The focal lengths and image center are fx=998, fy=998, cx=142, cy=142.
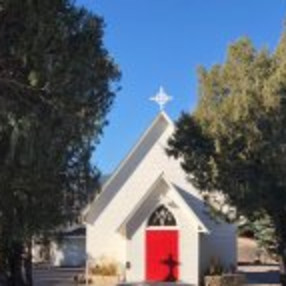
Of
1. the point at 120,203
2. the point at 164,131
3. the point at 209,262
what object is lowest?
the point at 209,262

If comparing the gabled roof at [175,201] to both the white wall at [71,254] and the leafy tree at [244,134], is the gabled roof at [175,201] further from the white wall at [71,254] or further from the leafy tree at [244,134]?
the white wall at [71,254]

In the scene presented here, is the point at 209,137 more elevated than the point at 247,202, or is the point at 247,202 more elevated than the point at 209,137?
the point at 209,137

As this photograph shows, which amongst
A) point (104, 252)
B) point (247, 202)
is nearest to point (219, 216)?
point (247, 202)

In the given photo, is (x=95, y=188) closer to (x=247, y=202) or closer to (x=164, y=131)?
(x=247, y=202)

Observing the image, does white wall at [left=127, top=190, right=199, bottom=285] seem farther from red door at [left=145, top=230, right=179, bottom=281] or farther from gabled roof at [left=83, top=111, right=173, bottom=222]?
gabled roof at [left=83, top=111, right=173, bottom=222]

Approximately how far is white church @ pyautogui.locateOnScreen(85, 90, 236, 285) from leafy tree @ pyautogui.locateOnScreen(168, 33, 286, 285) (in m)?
6.44

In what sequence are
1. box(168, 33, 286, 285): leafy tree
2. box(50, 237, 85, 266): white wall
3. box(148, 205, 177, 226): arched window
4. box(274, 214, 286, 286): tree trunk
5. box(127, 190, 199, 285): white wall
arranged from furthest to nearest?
1. box(50, 237, 85, 266): white wall
2. box(148, 205, 177, 226): arched window
3. box(127, 190, 199, 285): white wall
4. box(274, 214, 286, 286): tree trunk
5. box(168, 33, 286, 285): leafy tree

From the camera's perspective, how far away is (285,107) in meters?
31.5

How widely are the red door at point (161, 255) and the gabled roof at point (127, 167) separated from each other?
587 centimetres

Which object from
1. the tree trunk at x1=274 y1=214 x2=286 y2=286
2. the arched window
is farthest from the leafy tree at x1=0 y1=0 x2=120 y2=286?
the arched window

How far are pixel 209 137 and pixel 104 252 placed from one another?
50.8 ft

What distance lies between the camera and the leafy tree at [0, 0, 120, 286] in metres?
21.6

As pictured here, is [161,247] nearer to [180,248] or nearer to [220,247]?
[180,248]

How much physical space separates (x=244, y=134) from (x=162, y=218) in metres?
11.9
